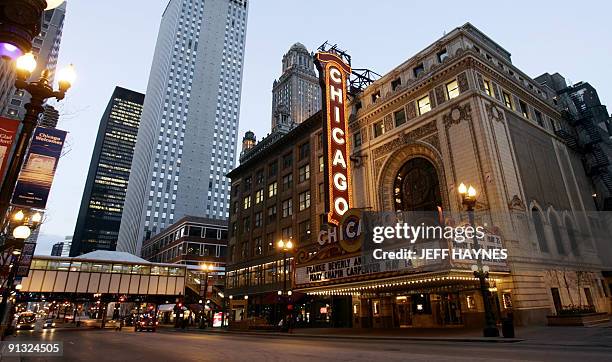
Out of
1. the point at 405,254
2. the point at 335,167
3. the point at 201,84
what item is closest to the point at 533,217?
the point at 405,254

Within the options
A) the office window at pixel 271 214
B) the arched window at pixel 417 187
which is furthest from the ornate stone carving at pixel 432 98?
the office window at pixel 271 214

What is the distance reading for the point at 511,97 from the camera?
34.9m

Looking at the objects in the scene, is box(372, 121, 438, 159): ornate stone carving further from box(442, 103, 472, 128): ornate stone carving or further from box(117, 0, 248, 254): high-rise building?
box(117, 0, 248, 254): high-rise building

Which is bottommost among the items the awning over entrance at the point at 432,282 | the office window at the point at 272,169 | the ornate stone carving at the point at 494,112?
the awning over entrance at the point at 432,282

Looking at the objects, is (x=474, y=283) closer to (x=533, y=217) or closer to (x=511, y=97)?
(x=533, y=217)

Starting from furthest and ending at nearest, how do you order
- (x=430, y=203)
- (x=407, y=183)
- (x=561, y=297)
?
1. (x=407, y=183)
2. (x=430, y=203)
3. (x=561, y=297)

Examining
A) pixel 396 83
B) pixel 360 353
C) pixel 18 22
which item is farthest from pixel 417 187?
pixel 18 22

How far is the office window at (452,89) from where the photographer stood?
32328 mm

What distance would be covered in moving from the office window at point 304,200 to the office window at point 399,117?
14866 millimetres

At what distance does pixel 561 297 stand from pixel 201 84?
151766 millimetres

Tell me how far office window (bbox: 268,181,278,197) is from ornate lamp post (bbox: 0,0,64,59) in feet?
159

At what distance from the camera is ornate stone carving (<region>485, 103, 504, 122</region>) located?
Result: 101 ft

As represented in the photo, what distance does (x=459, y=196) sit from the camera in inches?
1180

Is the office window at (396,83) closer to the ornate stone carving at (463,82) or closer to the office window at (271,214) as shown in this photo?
the ornate stone carving at (463,82)
